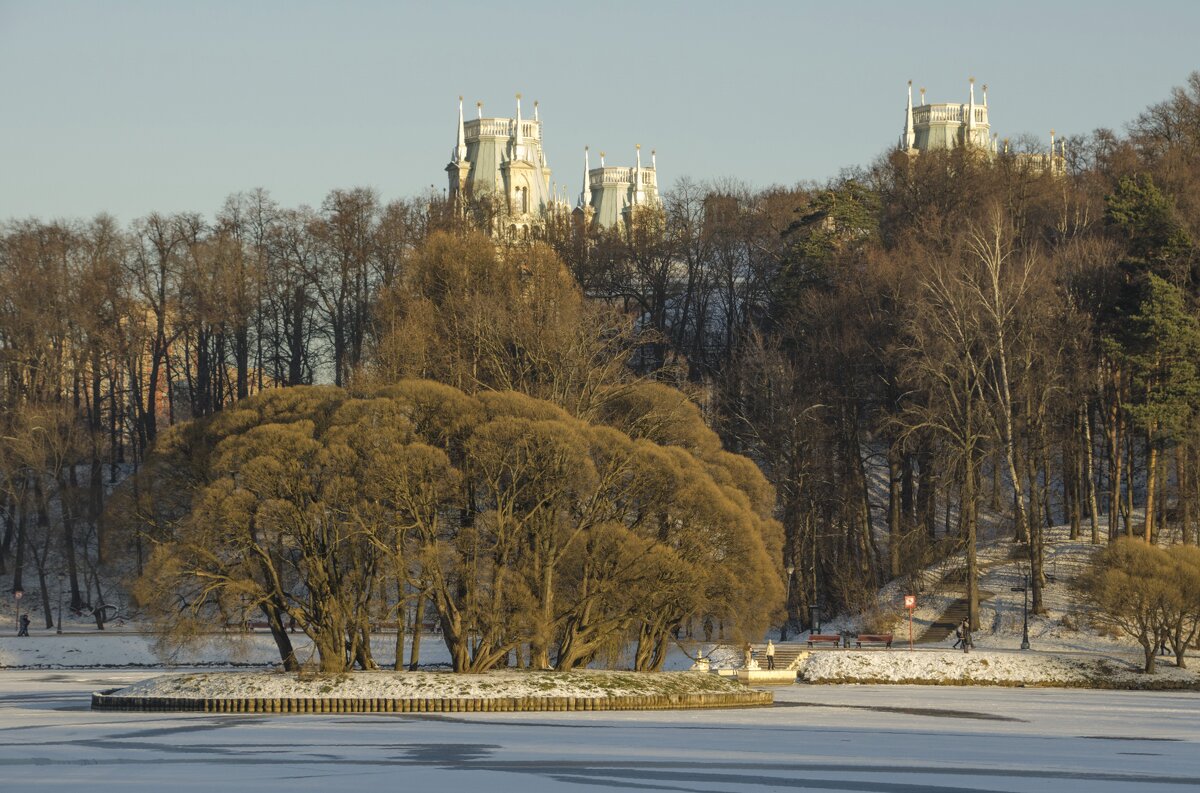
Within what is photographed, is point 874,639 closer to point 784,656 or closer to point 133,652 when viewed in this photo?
point 784,656

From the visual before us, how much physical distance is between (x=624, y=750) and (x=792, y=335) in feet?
133

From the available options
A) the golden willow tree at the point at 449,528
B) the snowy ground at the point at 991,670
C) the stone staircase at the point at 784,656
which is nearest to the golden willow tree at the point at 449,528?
the golden willow tree at the point at 449,528

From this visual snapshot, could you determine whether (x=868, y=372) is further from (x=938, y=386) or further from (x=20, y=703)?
(x=20, y=703)

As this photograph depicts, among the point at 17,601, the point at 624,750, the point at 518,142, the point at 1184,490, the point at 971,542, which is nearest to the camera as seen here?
the point at 624,750

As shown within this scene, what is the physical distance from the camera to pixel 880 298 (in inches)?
2467

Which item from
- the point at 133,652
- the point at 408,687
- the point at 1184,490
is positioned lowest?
the point at 133,652

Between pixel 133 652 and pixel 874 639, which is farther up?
pixel 874 639

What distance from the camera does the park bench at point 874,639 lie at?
51225 millimetres

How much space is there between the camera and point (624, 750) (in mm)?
26609

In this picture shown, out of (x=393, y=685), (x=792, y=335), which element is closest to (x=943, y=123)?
(x=792, y=335)

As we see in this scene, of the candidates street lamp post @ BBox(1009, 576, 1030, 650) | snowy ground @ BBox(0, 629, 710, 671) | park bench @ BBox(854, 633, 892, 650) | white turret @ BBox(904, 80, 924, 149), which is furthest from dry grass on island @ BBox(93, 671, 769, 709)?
white turret @ BBox(904, 80, 924, 149)

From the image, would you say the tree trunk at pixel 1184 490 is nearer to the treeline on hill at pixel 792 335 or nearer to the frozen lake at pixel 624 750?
the treeline on hill at pixel 792 335

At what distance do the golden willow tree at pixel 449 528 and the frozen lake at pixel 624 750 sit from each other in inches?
158

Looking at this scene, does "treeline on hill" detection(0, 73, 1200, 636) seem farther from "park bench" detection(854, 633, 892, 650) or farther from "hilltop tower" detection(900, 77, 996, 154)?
"hilltop tower" detection(900, 77, 996, 154)
